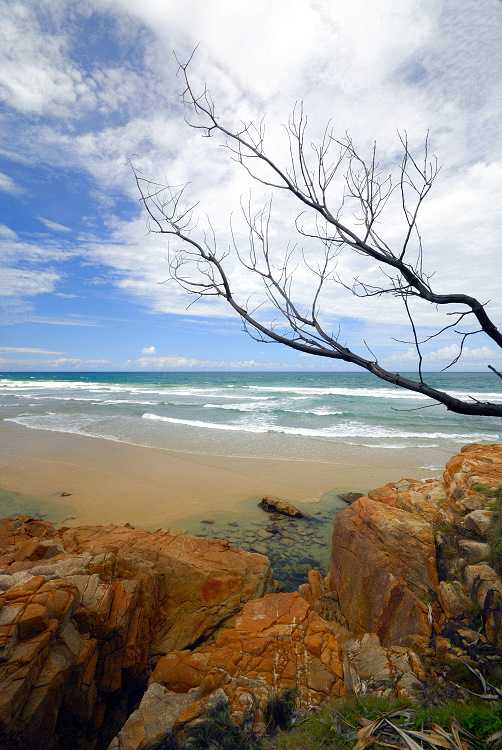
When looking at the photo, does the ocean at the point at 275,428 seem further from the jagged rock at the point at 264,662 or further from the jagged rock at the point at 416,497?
the jagged rock at the point at 264,662

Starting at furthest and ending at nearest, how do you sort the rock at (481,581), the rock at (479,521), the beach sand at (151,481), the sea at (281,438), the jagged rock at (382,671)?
the beach sand at (151,481) < the sea at (281,438) < the rock at (479,521) < the rock at (481,581) < the jagged rock at (382,671)

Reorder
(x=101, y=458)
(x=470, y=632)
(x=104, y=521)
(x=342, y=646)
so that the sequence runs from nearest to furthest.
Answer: (x=470, y=632) → (x=342, y=646) → (x=104, y=521) → (x=101, y=458)

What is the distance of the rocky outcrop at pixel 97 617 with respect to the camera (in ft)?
8.23

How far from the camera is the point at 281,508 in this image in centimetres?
A: 766

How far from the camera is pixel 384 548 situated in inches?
165

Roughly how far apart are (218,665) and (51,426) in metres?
17.4

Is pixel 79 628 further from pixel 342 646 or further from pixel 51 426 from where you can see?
pixel 51 426

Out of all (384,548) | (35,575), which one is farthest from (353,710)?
(35,575)

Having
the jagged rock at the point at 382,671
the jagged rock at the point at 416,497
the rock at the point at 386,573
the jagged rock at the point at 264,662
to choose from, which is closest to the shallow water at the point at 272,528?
the rock at the point at 386,573

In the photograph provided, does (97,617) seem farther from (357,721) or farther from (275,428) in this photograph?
(275,428)

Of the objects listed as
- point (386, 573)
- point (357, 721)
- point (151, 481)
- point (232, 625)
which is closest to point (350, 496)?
point (386, 573)

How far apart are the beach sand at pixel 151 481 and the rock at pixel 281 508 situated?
708mm

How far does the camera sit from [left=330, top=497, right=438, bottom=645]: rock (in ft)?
11.8

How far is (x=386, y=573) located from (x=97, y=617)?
312 cm
